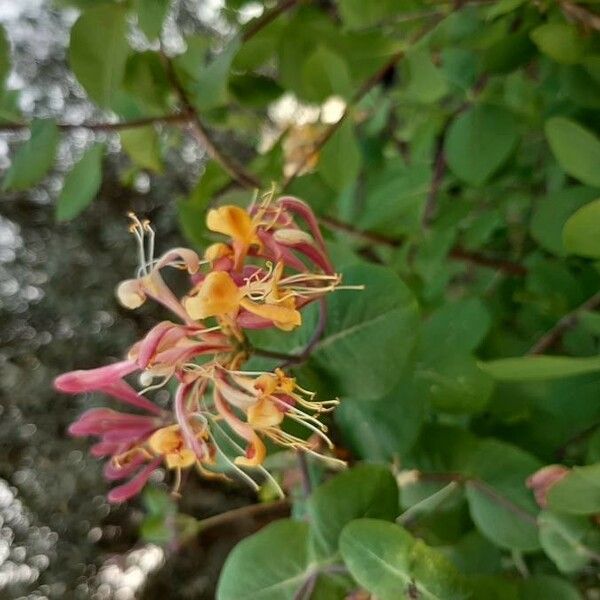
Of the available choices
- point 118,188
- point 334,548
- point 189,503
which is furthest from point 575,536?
point 118,188

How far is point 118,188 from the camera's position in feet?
3.61

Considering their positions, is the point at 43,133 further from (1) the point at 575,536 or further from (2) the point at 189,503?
(2) the point at 189,503

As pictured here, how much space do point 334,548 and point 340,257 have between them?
17 cm

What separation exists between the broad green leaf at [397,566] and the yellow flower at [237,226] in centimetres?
14

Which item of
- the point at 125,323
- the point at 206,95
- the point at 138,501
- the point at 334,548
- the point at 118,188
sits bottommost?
the point at 138,501

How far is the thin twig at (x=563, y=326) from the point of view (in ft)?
1.78

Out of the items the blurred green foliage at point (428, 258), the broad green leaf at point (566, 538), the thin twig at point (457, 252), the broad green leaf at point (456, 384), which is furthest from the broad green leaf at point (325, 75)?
the broad green leaf at point (566, 538)

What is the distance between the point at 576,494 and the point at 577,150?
18 centimetres

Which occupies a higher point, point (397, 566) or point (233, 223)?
point (233, 223)

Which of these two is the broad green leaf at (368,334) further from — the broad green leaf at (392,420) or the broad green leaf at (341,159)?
the broad green leaf at (341,159)

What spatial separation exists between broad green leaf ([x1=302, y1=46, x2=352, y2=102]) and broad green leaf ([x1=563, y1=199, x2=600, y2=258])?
0.24 meters

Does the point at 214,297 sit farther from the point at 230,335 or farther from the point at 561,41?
the point at 561,41

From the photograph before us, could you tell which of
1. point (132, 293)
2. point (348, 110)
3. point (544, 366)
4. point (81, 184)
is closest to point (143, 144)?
point (81, 184)

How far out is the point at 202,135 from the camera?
21.5 inches
